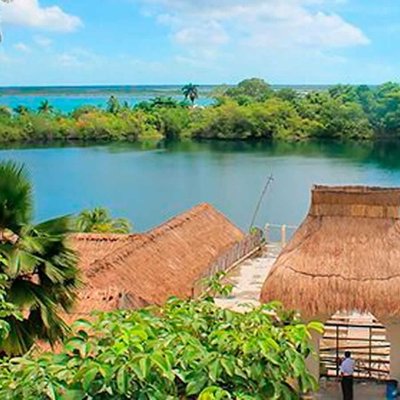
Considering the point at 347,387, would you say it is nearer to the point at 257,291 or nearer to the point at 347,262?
the point at 347,262

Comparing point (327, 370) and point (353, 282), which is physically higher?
point (353, 282)

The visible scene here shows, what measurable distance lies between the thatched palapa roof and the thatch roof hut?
2.85m

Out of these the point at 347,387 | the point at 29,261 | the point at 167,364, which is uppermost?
the point at 167,364

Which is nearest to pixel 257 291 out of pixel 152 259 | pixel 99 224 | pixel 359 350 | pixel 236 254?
pixel 152 259

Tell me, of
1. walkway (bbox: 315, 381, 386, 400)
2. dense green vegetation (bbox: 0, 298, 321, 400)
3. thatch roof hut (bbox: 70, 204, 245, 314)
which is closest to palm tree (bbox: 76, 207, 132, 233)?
thatch roof hut (bbox: 70, 204, 245, 314)

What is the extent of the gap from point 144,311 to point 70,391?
2.76 ft

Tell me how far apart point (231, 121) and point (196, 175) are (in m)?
26.3

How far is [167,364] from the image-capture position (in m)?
2.99

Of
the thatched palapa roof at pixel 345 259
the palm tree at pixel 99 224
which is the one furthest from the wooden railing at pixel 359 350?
the palm tree at pixel 99 224

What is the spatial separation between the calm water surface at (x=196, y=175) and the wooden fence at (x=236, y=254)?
14037mm

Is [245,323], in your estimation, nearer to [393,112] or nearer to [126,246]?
[126,246]

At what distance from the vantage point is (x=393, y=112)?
71812 millimetres

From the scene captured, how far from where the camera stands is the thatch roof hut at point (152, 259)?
37.1 feet

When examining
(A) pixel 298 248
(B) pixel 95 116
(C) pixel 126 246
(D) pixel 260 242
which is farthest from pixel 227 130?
(A) pixel 298 248
